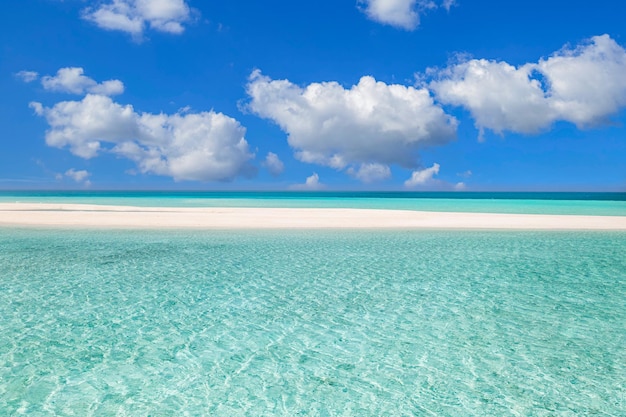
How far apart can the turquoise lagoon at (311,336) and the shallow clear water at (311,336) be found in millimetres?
32

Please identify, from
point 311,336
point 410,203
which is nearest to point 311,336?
point 311,336

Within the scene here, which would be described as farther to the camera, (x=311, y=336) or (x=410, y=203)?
(x=410, y=203)

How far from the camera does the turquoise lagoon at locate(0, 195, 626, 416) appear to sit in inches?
239

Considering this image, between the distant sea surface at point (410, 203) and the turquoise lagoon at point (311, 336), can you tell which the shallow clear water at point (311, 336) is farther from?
the distant sea surface at point (410, 203)

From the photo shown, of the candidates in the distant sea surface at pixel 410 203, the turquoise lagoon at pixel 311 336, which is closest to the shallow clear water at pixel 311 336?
the turquoise lagoon at pixel 311 336

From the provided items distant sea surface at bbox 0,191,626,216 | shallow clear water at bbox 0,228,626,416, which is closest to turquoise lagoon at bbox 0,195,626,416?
shallow clear water at bbox 0,228,626,416

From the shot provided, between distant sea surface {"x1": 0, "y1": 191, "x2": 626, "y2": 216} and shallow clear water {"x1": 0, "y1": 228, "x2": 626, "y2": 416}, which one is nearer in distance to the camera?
shallow clear water {"x1": 0, "y1": 228, "x2": 626, "y2": 416}

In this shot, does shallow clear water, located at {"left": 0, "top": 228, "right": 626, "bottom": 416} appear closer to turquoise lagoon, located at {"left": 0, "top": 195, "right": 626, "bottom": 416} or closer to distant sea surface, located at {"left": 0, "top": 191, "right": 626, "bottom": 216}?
turquoise lagoon, located at {"left": 0, "top": 195, "right": 626, "bottom": 416}

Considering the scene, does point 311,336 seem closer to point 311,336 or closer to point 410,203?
point 311,336

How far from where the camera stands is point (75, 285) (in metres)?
12.2

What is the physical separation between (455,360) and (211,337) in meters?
4.15

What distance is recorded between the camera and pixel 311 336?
845cm

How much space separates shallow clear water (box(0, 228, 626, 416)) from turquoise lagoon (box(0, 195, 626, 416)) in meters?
0.03

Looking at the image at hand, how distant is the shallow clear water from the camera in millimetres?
6082
